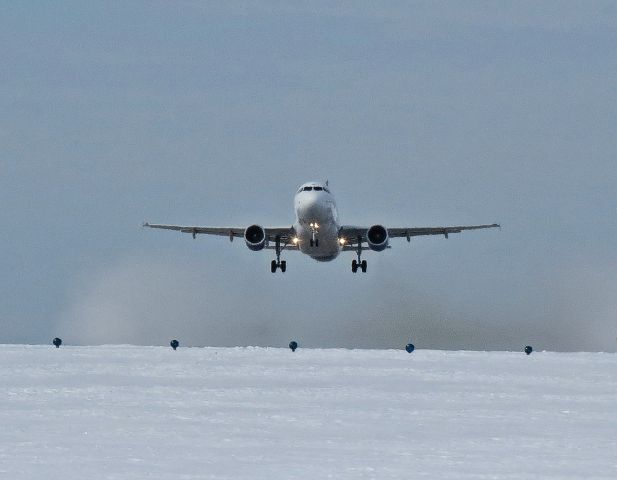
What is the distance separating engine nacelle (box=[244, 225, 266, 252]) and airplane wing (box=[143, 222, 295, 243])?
145 cm

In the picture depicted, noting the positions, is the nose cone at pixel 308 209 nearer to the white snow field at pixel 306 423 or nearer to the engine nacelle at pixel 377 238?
the engine nacelle at pixel 377 238

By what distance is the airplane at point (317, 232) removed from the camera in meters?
70.7

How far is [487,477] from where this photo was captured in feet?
96.7

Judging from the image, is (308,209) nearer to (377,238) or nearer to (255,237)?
(255,237)

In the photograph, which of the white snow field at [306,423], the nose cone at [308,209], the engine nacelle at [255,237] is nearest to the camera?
the white snow field at [306,423]

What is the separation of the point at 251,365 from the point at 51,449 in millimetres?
45219

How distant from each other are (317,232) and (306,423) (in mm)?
30237

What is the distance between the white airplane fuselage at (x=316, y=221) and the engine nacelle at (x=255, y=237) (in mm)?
2910

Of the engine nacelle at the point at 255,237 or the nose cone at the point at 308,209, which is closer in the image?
the nose cone at the point at 308,209

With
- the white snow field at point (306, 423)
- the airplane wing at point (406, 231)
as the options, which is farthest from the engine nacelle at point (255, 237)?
the white snow field at point (306, 423)

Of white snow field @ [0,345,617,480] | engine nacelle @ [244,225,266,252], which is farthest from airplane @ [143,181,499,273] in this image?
white snow field @ [0,345,617,480]

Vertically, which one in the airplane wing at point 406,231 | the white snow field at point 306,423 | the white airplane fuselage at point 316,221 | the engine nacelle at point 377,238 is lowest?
the white snow field at point 306,423

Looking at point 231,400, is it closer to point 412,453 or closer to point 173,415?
point 173,415

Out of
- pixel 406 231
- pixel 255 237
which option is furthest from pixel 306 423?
pixel 406 231
